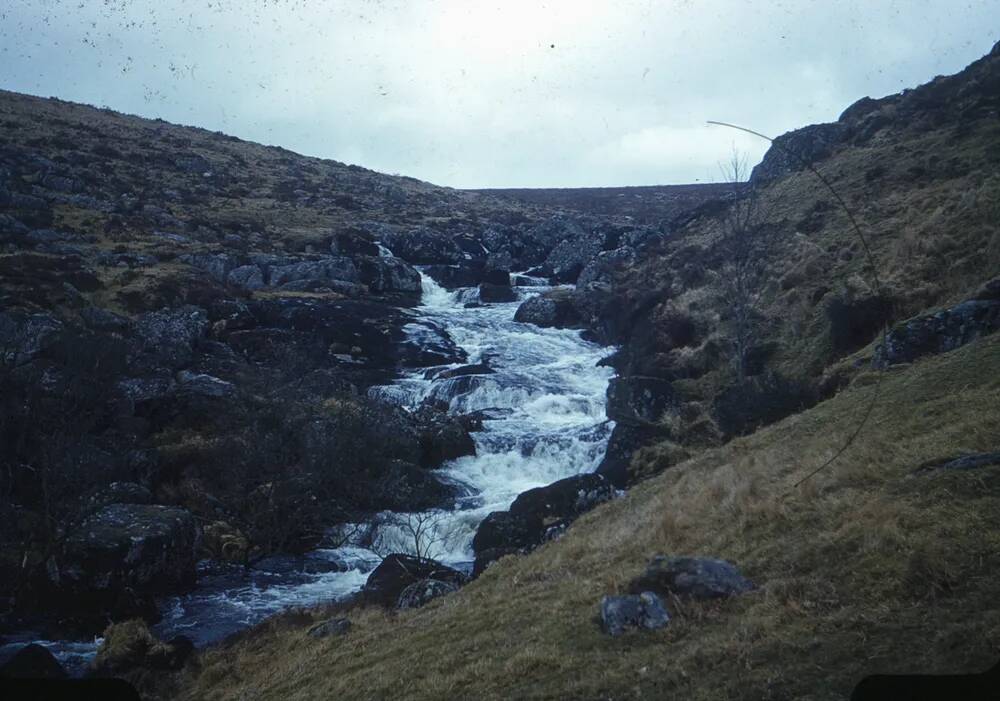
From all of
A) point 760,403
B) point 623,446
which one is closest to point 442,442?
point 623,446

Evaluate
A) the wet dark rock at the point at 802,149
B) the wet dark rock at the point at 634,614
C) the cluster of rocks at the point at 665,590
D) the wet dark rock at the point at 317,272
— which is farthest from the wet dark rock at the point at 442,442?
the wet dark rock at the point at 802,149

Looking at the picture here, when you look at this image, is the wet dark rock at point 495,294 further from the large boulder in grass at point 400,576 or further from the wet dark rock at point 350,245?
the large boulder in grass at point 400,576

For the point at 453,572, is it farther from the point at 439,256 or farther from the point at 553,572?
the point at 439,256

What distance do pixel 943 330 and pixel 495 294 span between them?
4199 cm

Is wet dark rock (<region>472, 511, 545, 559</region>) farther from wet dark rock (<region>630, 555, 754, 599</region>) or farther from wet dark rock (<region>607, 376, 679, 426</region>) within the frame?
wet dark rock (<region>630, 555, 754, 599</region>)

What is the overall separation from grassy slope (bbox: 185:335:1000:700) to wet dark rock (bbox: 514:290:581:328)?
115ft

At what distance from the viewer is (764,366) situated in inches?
1101

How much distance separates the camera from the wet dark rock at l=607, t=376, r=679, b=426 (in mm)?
28234

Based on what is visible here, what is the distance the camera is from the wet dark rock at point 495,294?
5666 cm

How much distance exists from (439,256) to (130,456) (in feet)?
156

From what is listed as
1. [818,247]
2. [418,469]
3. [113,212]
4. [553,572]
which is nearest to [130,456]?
[418,469]

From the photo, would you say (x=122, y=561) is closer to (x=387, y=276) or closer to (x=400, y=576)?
(x=400, y=576)

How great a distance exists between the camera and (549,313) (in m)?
50.3

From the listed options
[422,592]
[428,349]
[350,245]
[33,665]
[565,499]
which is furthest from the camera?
[350,245]
